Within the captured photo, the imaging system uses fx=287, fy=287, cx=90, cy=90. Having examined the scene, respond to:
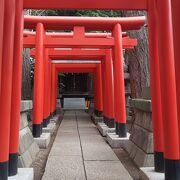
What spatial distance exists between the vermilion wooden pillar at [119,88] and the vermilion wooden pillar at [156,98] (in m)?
2.78

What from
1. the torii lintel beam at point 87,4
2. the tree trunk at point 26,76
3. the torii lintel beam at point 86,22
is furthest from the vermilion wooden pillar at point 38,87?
the tree trunk at point 26,76

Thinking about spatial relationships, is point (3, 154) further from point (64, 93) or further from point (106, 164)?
point (64, 93)

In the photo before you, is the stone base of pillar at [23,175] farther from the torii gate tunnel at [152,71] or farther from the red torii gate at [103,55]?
the red torii gate at [103,55]

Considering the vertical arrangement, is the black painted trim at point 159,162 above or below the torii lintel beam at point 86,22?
below

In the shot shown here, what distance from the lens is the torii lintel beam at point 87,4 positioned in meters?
3.89

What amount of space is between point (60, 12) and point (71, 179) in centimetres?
1067

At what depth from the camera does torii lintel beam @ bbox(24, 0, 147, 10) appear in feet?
12.8

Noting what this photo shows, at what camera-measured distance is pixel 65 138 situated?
7.13 metres

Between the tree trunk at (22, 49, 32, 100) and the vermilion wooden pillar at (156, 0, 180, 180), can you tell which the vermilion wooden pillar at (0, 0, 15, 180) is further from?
the tree trunk at (22, 49, 32, 100)

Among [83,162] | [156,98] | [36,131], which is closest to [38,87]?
[36,131]

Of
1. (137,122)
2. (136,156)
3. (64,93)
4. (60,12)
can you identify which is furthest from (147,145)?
→ (64,93)

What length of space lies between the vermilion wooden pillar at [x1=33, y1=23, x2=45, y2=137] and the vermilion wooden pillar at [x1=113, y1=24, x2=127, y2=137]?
1723 millimetres

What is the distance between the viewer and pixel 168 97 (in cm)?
287

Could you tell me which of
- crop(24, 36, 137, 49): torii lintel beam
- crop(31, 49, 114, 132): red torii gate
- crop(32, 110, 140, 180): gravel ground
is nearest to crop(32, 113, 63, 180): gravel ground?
crop(32, 110, 140, 180): gravel ground
